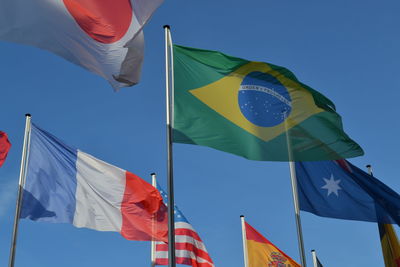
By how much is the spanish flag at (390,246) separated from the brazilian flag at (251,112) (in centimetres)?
683

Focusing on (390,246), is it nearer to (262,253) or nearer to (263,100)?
(262,253)

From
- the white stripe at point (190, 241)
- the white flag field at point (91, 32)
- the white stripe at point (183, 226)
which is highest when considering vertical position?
the white flag field at point (91, 32)

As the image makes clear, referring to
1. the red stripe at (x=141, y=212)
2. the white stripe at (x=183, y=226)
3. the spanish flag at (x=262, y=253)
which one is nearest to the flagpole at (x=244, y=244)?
the spanish flag at (x=262, y=253)

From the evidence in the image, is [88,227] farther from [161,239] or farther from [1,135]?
[1,135]

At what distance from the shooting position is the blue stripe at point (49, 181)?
15.3m

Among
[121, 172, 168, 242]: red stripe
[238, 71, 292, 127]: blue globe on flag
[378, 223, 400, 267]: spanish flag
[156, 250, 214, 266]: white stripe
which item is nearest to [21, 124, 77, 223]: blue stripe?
[121, 172, 168, 242]: red stripe

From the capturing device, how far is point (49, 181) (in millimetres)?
15734

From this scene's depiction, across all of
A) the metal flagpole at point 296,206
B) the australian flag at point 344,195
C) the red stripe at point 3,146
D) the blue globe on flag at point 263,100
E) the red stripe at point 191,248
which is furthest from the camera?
the red stripe at point 191,248

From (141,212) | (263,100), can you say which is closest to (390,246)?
(141,212)

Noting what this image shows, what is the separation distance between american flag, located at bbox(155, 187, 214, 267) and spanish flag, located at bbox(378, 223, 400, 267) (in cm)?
576

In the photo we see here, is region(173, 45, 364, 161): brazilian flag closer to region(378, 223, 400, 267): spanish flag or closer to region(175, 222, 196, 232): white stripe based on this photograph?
region(175, 222, 196, 232): white stripe

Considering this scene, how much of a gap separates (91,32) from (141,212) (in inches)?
311

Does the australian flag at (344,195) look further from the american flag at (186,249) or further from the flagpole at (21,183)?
the flagpole at (21,183)

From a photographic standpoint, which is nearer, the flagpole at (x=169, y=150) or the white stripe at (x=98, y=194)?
the flagpole at (x=169, y=150)
